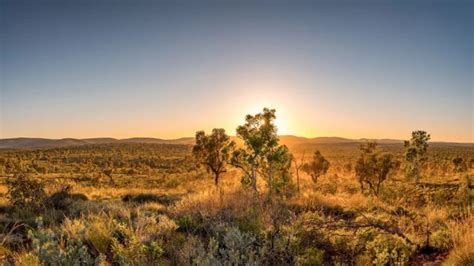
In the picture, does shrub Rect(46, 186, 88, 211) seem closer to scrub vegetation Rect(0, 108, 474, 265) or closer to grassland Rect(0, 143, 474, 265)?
scrub vegetation Rect(0, 108, 474, 265)

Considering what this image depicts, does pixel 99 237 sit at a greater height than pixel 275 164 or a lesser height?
lesser

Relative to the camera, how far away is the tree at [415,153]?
24.8m

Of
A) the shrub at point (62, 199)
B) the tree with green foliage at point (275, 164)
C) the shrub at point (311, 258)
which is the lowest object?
the shrub at point (62, 199)

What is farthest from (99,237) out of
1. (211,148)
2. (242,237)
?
(211,148)

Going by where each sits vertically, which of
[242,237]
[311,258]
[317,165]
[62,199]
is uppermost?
[242,237]

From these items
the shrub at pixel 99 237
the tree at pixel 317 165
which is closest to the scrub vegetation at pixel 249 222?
the shrub at pixel 99 237

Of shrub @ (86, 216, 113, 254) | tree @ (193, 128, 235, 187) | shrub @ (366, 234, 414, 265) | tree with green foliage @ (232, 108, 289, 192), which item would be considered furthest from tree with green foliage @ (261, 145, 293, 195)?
shrub @ (86, 216, 113, 254)

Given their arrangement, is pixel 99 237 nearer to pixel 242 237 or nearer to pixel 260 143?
pixel 242 237

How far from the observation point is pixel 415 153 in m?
25.2

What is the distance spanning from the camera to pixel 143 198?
17.2 meters

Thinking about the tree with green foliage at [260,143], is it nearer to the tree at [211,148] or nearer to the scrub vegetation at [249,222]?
the scrub vegetation at [249,222]

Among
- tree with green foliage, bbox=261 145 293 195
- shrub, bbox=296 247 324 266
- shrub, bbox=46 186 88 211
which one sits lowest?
shrub, bbox=46 186 88 211

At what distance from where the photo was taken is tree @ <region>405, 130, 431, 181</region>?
24823 mm

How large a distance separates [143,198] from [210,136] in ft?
21.6
